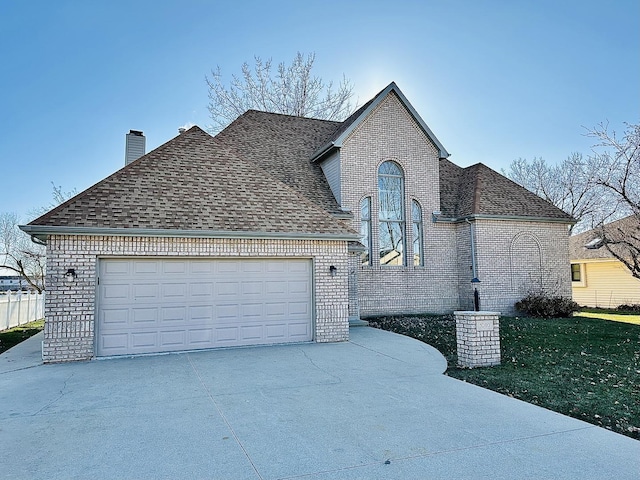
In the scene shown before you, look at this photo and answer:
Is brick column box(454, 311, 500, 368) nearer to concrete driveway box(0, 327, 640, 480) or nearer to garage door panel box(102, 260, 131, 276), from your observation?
concrete driveway box(0, 327, 640, 480)

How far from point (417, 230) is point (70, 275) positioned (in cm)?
1226

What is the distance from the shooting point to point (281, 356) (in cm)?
909

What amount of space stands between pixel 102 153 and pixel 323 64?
14.0 metres

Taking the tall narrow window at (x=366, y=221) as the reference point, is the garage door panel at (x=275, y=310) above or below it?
below

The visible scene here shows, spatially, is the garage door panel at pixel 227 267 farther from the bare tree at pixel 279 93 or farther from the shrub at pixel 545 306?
the bare tree at pixel 279 93

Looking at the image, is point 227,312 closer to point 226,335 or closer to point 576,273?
point 226,335

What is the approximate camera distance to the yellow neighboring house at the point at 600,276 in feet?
77.4

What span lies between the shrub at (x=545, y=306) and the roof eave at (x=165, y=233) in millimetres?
9412

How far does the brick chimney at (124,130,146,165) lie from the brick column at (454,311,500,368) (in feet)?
43.7

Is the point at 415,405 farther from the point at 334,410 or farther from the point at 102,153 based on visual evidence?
the point at 102,153

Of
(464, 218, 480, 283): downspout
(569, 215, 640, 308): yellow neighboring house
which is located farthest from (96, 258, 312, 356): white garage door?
(569, 215, 640, 308): yellow neighboring house

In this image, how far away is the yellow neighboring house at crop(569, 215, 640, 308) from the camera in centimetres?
2358

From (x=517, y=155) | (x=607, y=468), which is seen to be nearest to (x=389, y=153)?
(x=607, y=468)

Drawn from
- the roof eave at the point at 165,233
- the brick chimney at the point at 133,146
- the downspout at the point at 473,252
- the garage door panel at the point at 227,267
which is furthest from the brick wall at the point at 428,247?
the brick chimney at the point at 133,146
